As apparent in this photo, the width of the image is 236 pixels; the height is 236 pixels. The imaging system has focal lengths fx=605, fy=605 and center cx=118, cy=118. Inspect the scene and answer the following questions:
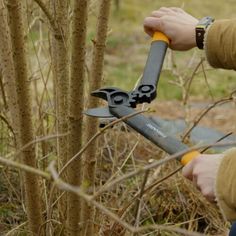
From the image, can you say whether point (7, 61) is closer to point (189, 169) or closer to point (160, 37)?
point (160, 37)

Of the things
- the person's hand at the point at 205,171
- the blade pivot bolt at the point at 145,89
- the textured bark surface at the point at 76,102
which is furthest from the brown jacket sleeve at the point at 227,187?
the textured bark surface at the point at 76,102

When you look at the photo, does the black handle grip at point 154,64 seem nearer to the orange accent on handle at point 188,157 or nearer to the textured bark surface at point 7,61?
the orange accent on handle at point 188,157

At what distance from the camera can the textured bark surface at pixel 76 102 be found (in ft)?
5.44

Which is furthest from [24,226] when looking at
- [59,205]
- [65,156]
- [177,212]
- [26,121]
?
[177,212]

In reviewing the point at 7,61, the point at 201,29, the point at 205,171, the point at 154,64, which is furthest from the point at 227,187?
the point at 7,61

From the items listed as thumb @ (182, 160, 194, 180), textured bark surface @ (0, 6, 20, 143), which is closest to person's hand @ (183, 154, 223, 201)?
thumb @ (182, 160, 194, 180)

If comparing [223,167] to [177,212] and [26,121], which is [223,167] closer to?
[26,121]

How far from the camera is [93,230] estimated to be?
6.80 feet

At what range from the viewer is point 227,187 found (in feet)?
4.64

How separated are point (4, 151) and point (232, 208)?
1557 mm

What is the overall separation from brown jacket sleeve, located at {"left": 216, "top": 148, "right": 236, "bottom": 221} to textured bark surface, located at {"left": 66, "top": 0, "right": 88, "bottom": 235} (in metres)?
0.50

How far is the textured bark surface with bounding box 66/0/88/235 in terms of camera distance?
1.66 meters

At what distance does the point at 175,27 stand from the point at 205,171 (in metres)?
0.64

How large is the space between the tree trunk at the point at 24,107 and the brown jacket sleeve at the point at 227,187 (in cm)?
68
